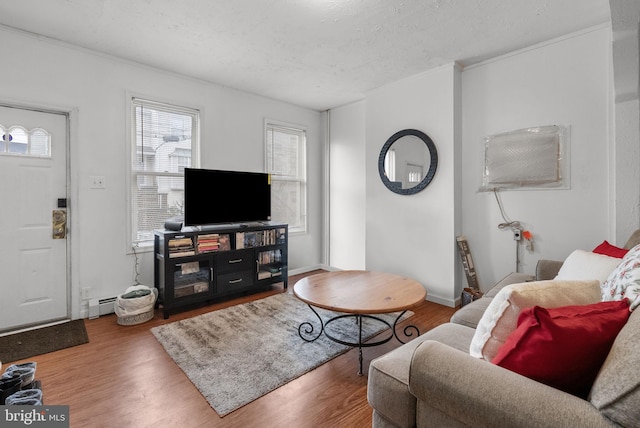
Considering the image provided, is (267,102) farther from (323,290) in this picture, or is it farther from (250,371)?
(250,371)

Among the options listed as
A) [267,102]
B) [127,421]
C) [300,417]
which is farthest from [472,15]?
[127,421]

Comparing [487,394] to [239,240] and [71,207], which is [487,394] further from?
[71,207]

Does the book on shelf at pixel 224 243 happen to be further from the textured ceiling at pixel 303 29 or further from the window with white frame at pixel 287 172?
the textured ceiling at pixel 303 29

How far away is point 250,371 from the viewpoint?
2025mm

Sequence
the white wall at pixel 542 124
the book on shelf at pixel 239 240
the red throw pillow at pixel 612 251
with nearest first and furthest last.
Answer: the red throw pillow at pixel 612 251
the white wall at pixel 542 124
the book on shelf at pixel 239 240


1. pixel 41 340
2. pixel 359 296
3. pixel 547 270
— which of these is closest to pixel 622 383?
pixel 359 296

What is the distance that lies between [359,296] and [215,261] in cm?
180

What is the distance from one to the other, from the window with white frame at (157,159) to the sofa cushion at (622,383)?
365cm

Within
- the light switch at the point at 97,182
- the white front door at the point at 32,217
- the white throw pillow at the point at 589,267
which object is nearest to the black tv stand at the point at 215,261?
the light switch at the point at 97,182

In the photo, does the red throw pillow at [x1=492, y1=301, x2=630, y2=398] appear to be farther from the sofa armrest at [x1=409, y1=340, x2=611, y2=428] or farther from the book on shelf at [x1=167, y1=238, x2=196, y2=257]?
the book on shelf at [x1=167, y1=238, x2=196, y2=257]

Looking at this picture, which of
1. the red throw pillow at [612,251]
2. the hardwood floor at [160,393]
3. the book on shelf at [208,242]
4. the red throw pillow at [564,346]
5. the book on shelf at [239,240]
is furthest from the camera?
the book on shelf at [239,240]

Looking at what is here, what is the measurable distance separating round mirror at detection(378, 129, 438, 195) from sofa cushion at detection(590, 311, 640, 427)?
269 cm

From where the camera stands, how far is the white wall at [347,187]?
441 cm

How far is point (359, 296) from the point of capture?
2.21 m
